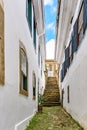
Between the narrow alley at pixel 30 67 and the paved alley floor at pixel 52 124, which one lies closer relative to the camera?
the narrow alley at pixel 30 67

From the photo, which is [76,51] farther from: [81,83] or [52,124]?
[52,124]

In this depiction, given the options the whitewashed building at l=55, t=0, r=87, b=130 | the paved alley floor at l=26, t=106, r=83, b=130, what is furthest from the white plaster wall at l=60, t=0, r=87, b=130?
the paved alley floor at l=26, t=106, r=83, b=130

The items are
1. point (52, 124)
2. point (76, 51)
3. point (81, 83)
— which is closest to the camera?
point (81, 83)

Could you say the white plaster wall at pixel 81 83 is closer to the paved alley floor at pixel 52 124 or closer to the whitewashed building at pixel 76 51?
the whitewashed building at pixel 76 51

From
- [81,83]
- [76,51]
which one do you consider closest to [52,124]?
[81,83]

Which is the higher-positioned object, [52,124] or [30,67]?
[30,67]

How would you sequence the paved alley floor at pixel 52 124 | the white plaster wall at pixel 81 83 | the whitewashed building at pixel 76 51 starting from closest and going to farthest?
the white plaster wall at pixel 81 83, the whitewashed building at pixel 76 51, the paved alley floor at pixel 52 124

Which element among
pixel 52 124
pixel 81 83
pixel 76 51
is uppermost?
pixel 76 51

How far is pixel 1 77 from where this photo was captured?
13.9ft

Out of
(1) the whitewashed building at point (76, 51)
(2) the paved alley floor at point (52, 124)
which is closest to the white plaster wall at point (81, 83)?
(1) the whitewashed building at point (76, 51)

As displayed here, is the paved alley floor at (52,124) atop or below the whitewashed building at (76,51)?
below

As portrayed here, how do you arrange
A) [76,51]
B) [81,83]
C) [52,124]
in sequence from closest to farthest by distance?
1. [81,83]
2. [52,124]
3. [76,51]

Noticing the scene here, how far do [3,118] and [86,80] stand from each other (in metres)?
3.92

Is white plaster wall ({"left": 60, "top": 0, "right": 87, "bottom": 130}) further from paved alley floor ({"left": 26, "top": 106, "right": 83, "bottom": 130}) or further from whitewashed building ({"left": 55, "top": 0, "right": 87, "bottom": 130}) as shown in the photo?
paved alley floor ({"left": 26, "top": 106, "right": 83, "bottom": 130})
